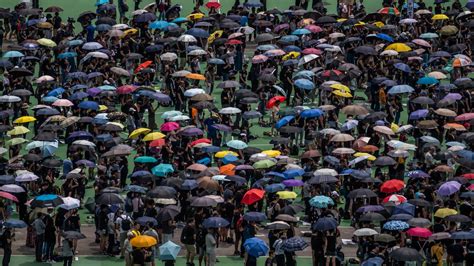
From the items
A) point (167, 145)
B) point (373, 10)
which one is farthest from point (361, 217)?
point (373, 10)

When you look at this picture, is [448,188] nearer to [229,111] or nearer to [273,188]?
[273,188]

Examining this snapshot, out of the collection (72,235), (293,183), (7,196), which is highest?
(293,183)

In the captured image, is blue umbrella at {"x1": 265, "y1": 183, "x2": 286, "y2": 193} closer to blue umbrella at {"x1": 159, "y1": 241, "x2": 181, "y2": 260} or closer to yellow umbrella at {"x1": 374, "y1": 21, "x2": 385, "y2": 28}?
blue umbrella at {"x1": 159, "y1": 241, "x2": 181, "y2": 260}

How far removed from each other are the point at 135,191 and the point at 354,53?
16.9 meters

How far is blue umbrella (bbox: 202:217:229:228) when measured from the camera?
4153cm

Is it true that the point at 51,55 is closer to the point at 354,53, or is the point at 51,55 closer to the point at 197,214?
the point at 354,53

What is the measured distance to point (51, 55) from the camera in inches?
2344

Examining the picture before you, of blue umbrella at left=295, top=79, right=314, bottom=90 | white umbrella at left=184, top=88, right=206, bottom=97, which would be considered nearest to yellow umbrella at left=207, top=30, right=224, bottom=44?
white umbrella at left=184, top=88, right=206, bottom=97

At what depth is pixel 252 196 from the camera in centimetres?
4331

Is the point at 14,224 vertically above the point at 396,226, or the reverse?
the point at 396,226

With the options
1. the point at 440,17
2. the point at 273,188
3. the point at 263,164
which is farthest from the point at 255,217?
the point at 440,17

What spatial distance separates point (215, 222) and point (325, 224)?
3.07 metres

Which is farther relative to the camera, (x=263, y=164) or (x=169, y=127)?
(x=169, y=127)

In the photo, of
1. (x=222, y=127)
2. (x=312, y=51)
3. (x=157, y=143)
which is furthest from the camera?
(x=312, y=51)
